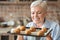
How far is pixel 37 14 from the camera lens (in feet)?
5.73

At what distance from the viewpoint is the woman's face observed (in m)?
1.72

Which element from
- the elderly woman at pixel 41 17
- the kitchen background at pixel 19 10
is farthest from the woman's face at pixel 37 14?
the kitchen background at pixel 19 10

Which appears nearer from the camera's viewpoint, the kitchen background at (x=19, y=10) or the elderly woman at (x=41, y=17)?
the elderly woman at (x=41, y=17)

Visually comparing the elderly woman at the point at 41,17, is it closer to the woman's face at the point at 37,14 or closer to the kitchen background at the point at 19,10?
the woman's face at the point at 37,14

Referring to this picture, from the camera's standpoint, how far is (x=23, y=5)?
3.82 meters

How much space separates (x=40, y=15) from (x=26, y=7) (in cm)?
207

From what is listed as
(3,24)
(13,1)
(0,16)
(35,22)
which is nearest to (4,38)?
(3,24)

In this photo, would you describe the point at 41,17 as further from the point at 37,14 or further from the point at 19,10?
the point at 19,10

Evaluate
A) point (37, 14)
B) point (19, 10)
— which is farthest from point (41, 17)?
point (19, 10)

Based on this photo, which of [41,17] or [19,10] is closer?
[41,17]

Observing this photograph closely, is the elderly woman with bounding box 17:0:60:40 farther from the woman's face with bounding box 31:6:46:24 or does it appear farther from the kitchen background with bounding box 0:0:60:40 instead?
the kitchen background with bounding box 0:0:60:40

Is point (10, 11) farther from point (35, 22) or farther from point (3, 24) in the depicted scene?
point (35, 22)

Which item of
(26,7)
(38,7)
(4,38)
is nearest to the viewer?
(38,7)

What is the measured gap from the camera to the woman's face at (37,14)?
172 cm
